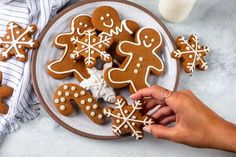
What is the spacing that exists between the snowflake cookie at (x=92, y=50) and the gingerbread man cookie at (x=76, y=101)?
7cm

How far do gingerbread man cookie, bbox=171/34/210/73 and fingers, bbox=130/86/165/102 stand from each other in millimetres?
163

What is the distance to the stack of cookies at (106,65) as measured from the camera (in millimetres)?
882

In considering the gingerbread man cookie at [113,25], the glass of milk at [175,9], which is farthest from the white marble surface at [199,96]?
the gingerbread man cookie at [113,25]

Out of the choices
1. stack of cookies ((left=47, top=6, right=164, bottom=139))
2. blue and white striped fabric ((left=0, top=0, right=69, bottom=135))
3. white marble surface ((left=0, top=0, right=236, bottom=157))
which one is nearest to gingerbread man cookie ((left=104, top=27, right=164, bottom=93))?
stack of cookies ((left=47, top=6, right=164, bottom=139))

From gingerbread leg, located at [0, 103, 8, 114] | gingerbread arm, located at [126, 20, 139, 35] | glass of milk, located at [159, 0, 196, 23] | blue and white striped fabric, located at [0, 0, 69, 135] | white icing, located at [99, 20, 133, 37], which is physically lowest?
gingerbread leg, located at [0, 103, 8, 114]

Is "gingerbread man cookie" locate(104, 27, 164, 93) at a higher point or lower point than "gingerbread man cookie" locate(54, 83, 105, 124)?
higher

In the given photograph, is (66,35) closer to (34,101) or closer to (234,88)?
(34,101)

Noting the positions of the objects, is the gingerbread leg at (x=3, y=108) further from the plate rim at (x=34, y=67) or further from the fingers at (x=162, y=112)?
the fingers at (x=162, y=112)

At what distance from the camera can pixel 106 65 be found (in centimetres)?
92

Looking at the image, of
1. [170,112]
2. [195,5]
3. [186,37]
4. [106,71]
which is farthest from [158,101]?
[195,5]

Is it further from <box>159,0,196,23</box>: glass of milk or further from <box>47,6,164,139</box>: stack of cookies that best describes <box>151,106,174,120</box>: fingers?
<box>159,0,196,23</box>: glass of milk

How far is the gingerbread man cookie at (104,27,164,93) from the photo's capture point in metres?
0.90

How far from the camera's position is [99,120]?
90 centimetres

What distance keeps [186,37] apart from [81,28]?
301 mm
